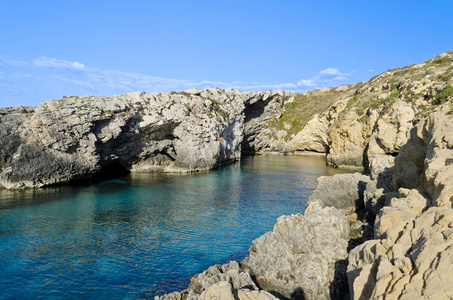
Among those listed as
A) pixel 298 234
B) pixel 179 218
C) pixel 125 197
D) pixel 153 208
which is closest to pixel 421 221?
pixel 298 234

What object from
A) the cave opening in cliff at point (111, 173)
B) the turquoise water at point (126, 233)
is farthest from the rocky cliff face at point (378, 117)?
the cave opening in cliff at point (111, 173)

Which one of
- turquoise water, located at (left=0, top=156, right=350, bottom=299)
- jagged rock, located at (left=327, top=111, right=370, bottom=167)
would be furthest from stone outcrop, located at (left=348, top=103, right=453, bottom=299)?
A: jagged rock, located at (left=327, top=111, right=370, bottom=167)

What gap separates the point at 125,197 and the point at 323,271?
29.2m

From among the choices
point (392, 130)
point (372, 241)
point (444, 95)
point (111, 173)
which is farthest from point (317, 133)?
point (372, 241)

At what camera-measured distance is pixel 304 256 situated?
1482 centimetres

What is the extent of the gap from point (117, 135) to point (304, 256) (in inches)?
1646

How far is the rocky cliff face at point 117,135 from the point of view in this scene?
135 ft

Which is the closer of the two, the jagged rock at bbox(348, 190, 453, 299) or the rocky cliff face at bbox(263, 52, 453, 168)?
the jagged rock at bbox(348, 190, 453, 299)

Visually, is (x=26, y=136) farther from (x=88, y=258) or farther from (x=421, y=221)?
(x=421, y=221)

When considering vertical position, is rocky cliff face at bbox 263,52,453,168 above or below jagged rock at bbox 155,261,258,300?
above

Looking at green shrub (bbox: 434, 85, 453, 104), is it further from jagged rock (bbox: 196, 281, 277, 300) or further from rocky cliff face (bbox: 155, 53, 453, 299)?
jagged rock (bbox: 196, 281, 277, 300)

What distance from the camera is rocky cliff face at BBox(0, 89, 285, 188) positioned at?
4125 cm

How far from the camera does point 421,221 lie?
31.3 feet

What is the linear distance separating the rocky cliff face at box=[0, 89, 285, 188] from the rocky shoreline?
187mm
